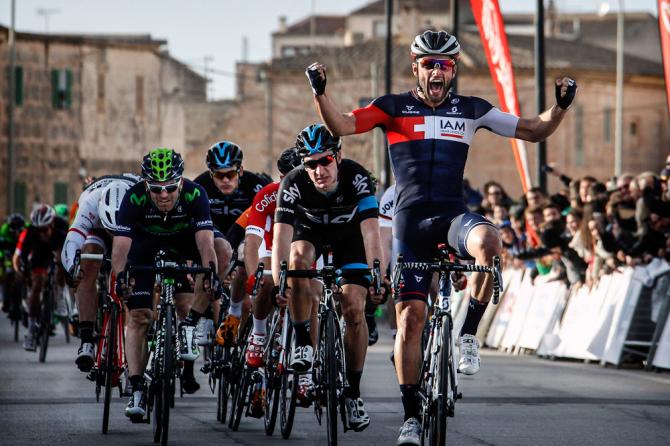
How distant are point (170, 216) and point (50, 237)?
9415 mm

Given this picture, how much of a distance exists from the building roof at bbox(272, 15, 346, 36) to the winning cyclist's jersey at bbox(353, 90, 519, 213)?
104m

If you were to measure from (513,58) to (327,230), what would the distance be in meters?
69.2

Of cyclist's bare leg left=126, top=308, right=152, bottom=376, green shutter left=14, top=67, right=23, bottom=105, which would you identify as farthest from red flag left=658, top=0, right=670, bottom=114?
green shutter left=14, top=67, right=23, bottom=105

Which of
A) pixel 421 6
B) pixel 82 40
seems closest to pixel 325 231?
pixel 82 40

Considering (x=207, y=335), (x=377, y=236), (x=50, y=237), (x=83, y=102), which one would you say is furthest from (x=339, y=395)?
(x=83, y=102)

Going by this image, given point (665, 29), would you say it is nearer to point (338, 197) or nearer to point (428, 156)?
point (338, 197)

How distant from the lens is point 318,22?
118 meters

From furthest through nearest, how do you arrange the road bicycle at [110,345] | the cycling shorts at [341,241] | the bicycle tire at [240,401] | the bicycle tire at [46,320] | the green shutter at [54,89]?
1. the green shutter at [54,89]
2. the bicycle tire at [46,320]
3. the road bicycle at [110,345]
4. the bicycle tire at [240,401]
5. the cycling shorts at [341,241]

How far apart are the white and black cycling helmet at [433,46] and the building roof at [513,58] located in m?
66.5

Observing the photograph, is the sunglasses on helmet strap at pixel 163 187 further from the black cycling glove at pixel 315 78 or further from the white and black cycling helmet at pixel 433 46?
the black cycling glove at pixel 315 78

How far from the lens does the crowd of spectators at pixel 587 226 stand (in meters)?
17.5

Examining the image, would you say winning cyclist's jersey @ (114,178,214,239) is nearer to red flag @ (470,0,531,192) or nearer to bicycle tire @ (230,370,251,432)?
bicycle tire @ (230,370,251,432)

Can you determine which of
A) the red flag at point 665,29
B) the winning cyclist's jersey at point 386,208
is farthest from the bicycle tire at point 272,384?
the red flag at point 665,29

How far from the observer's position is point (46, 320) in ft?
63.3
